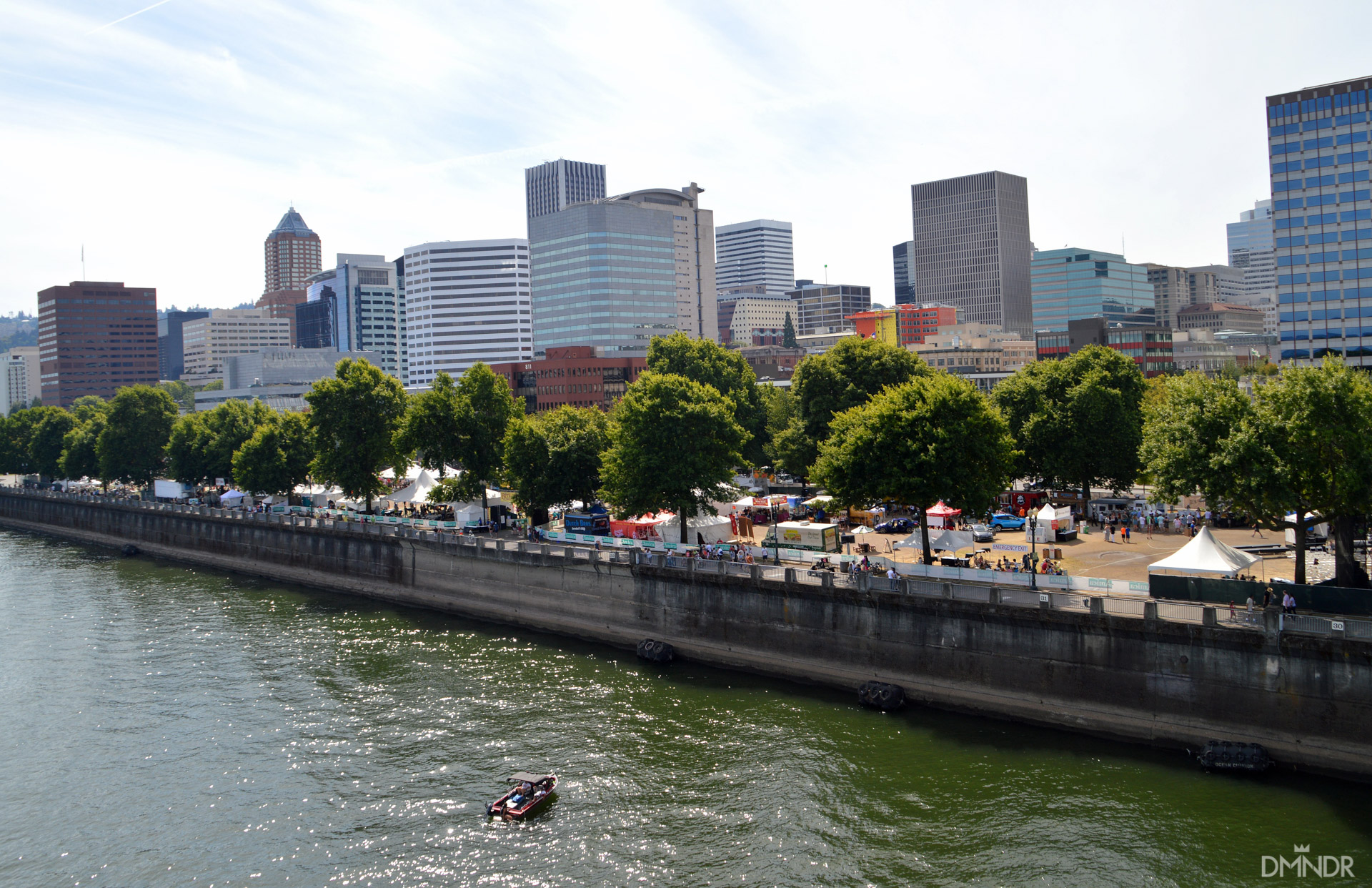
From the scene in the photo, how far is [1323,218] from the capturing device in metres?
114

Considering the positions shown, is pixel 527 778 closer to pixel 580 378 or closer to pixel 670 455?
pixel 670 455

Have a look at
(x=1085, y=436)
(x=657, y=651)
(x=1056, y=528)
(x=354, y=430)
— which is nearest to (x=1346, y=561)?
(x=1056, y=528)

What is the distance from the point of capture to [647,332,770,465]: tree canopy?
8944 centimetres

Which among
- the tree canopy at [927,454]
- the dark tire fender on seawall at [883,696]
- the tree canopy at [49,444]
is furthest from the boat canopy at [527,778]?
the tree canopy at [49,444]

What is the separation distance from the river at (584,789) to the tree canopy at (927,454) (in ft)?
35.6

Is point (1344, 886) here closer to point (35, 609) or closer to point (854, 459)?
point (854, 459)

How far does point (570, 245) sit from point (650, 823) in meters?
169

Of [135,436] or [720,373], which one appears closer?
[720,373]

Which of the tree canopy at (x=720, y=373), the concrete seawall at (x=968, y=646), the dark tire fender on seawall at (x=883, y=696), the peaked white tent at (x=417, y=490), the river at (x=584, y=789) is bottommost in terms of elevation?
the river at (x=584, y=789)

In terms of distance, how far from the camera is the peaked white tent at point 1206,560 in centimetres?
3503

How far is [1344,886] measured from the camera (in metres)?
24.2

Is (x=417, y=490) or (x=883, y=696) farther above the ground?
(x=417, y=490)

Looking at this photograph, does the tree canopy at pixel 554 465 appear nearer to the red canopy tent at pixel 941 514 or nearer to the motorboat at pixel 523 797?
the red canopy tent at pixel 941 514

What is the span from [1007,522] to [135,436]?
377 ft
